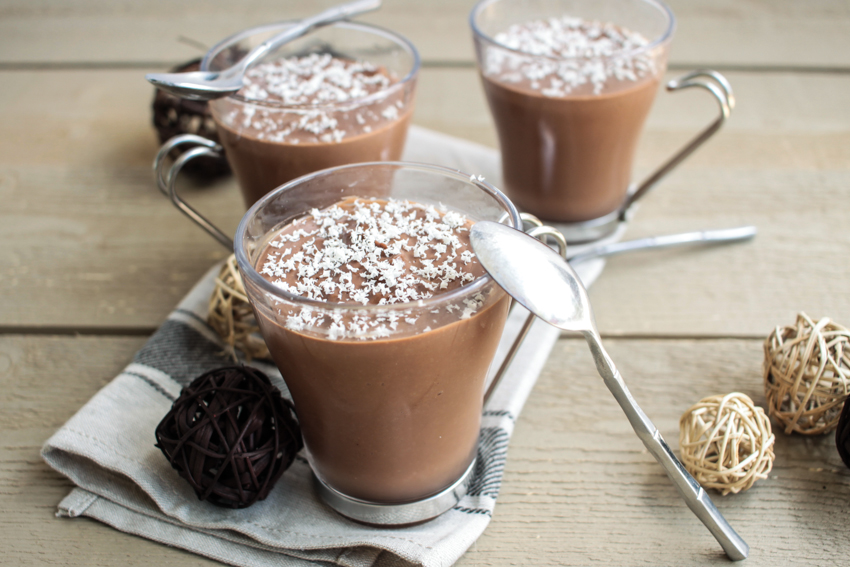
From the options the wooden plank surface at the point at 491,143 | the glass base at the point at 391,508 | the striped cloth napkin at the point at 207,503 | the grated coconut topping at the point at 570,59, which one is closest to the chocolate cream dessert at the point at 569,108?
the grated coconut topping at the point at 570,59

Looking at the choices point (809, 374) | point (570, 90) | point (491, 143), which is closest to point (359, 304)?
point (809, 374)

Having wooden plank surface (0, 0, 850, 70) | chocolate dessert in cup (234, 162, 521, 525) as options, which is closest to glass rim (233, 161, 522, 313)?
chocolate dessert in cup (234, 162, 521, 525)

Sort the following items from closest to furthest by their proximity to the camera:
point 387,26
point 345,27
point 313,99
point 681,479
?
point 681,479
point 313,99
point 345,27
point 387,26

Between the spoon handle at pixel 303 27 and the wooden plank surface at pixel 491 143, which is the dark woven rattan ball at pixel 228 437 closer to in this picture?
the wooden plank surface at pixel 491 143

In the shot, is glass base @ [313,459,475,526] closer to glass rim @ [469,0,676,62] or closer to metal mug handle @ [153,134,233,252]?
metal mug handle @ [153,134,233,252]

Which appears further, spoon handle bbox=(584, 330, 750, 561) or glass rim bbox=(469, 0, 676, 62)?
glass rim bbox=(469, 0, 676, 62)

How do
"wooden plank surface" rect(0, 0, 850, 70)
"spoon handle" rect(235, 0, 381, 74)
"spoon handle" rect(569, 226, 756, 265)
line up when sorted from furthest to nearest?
"wooden plank surface" rect(0, 0, 850, 70), "spoon handle" rect(569, 226, 756, 265), "spoon handle" rect(235, 0, 381, 74)

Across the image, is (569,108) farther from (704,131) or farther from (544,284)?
(544,284)
